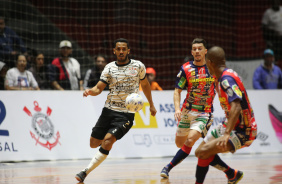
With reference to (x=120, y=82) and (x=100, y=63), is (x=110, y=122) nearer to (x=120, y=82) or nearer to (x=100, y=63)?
(x=120, y=82)

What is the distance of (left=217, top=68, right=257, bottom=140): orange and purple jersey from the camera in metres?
6.34

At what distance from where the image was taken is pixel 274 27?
61.6 ft

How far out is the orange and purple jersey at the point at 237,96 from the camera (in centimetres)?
634

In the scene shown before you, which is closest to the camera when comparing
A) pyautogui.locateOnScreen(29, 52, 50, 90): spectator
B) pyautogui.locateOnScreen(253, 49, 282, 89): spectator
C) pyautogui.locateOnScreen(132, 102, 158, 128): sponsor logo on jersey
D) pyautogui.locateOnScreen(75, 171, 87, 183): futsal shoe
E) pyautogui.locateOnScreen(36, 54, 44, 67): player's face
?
pyautogui.locateOnScreen(75, 171, 87, 183): futsal shoe

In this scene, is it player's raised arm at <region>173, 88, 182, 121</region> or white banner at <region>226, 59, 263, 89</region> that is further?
white banner at <region>226, 59, 263, 89</region>

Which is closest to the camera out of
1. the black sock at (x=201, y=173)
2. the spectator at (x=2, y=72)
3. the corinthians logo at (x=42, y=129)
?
the black sock at (x=201, y=173)

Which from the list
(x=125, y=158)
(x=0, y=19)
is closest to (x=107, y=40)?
(x=0, y=19)

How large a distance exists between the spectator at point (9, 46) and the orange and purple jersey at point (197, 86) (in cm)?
595

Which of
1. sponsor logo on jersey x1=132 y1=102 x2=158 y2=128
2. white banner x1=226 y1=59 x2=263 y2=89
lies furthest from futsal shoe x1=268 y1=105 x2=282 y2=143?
sponsor logo on jersey x1=132 y1=102 x2=158 y2=128

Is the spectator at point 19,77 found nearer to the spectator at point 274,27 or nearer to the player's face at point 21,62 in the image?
the player's face at point 21,62

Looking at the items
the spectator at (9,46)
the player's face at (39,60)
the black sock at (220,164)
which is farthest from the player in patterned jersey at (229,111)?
the player's face at (39,60)

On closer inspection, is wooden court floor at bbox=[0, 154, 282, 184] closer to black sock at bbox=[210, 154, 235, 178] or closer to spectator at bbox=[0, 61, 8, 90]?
black sock at bbox=[210, 154, 235, 178]

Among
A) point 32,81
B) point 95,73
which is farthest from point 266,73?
point 32,81

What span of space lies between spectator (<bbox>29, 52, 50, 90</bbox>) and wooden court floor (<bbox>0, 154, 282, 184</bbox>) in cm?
264
